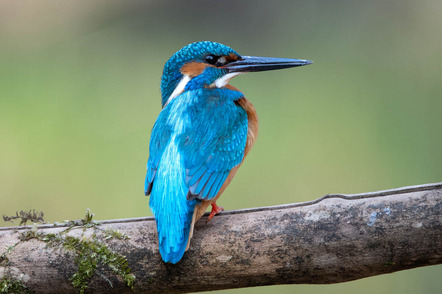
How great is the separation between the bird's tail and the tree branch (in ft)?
0.22

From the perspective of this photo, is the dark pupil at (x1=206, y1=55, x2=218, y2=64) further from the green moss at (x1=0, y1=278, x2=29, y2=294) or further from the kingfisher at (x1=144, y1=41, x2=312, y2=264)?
the green moss at (x1=0, y1=278, x2=29, y2=294)

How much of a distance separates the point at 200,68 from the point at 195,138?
1.52ft

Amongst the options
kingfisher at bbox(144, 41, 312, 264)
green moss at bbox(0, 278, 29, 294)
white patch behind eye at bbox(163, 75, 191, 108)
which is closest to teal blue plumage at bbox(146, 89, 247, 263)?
kingfisher at bbox(144, 41, 312, 264)

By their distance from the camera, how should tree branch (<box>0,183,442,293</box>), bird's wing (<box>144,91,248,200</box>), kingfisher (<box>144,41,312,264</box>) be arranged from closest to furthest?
tree branch (<box>0,183,442,293</box>), kingfisher (<box>144,41,312,264</box>), bird's wing (<box>144,91,248,200</box>)

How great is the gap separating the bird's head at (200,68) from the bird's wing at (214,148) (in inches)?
9.2

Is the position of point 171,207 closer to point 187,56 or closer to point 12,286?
point 12,286

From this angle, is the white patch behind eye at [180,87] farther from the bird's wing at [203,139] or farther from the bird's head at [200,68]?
the bird's wing at [203,139]

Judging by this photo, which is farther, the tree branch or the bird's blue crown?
the bird's blue crown

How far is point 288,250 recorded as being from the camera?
1.57m

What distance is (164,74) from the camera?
2254 millimetres

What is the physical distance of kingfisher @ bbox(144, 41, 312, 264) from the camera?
1640mm

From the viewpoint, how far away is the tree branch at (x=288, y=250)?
152cm

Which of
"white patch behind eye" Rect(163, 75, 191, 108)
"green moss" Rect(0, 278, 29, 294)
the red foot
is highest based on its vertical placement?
"white patch behind eye" Rect(163, 75, 191, 108)

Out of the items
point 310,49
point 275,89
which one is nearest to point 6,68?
point 275,89
